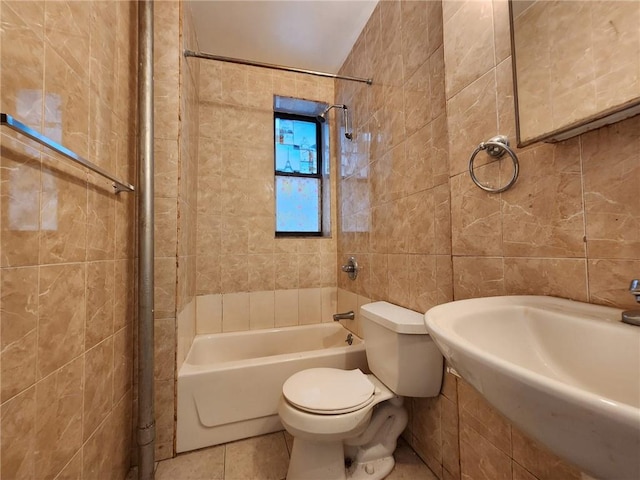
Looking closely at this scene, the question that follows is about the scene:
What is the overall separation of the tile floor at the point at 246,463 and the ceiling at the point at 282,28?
7.37ft

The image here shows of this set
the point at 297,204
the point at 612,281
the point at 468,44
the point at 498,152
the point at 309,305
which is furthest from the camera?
the point at 297,204

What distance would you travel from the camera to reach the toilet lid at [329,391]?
1.04 meters

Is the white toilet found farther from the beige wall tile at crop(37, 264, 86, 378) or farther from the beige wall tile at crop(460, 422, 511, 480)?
the beige wall tile at crop(37, 264, 86, 378)

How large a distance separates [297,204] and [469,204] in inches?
63.3

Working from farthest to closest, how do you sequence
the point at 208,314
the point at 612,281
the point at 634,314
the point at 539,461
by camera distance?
1. the point at 208,314
2. the point at 539,461
3. the point at 612,281
4. the point at 634,314

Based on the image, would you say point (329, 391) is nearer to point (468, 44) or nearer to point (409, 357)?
point (409, 357)

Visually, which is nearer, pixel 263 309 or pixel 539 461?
pixel 539 461

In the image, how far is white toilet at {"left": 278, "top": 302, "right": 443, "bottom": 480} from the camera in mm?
1031

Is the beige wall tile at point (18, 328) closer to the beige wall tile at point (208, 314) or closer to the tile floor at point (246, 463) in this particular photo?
the tile floor at point (246, 463)

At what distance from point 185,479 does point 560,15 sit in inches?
83.8

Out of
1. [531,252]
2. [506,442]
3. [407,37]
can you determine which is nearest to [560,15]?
[531,252]

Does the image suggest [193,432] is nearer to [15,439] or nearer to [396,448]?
[15,439]

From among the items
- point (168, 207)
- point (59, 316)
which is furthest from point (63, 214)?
point (168, 207)

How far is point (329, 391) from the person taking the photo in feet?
3.71
